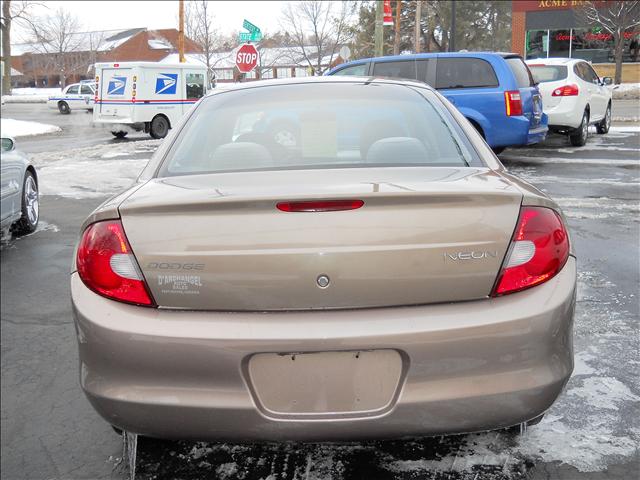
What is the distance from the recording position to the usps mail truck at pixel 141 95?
19516mm

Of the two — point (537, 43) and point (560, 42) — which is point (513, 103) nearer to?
point (560, 42)

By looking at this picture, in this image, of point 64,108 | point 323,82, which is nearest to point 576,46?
point 64,108

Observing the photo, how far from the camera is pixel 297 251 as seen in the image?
6.71ft

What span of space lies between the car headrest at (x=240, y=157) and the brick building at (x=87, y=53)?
7120cm

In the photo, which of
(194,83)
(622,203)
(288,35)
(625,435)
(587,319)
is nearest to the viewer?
(625,435)

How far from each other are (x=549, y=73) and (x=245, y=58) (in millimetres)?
7449

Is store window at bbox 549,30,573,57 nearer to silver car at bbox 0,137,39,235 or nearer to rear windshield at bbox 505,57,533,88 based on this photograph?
rear windshield at bbox 505,57,533,88

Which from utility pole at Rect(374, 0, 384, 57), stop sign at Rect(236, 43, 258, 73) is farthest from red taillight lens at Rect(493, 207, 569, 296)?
utility pole at Rect(374, 0, 384, 57)

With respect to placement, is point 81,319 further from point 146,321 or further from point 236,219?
point 236,219

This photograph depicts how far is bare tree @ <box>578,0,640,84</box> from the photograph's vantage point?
2767cm

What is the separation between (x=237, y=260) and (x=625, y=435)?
1.83 metres

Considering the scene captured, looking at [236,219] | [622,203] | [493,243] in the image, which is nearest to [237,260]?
[236,219]

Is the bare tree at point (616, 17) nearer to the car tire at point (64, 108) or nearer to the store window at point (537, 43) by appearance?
the store window at point (537, 43)

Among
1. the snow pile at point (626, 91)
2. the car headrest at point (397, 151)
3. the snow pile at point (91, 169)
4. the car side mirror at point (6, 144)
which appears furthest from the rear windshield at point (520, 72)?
the snow pile at point (626, 91)
